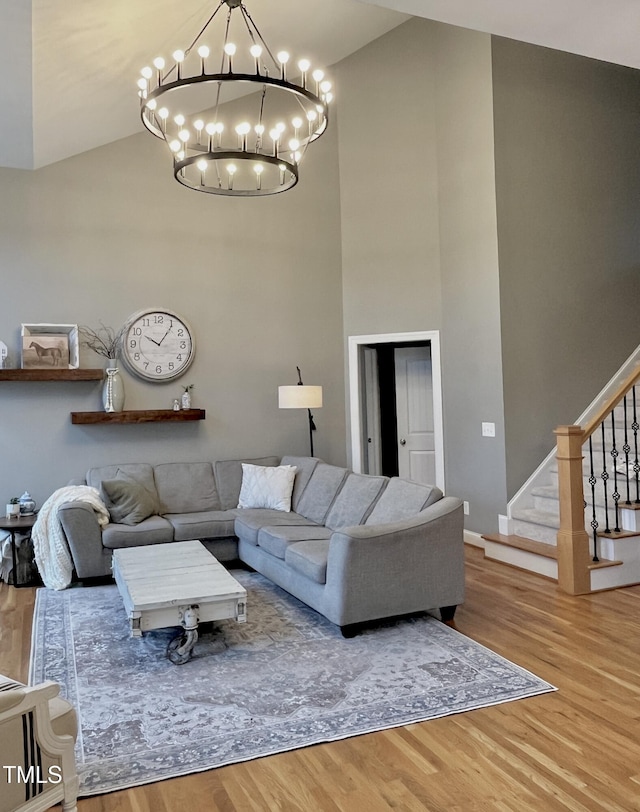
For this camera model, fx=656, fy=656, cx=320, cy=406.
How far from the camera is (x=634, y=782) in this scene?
2365 millimetres

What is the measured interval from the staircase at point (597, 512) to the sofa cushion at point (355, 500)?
4.42ft

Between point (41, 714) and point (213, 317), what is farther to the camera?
point (213, 317)

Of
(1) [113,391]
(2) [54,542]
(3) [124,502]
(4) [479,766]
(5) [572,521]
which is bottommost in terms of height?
(4) [479,766]

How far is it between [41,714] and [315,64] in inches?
260

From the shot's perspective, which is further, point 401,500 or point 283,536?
point 283,536

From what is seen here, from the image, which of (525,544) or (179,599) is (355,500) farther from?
(179,599)

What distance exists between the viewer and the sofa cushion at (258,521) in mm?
5180

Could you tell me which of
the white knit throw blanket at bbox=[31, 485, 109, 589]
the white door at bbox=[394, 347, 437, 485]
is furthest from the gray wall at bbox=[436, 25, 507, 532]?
the white knit throw blanket at bbox=[31, 485, 109, 589]

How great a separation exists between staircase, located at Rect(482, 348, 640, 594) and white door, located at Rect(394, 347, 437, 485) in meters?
1.41

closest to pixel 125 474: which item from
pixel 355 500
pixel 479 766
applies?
pixel 355 500

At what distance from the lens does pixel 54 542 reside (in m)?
5.11

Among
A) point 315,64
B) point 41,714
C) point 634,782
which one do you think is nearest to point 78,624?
point 41,714

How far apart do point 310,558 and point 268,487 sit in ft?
6.28

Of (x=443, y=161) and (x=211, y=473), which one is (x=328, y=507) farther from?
(x=443, y=161)
